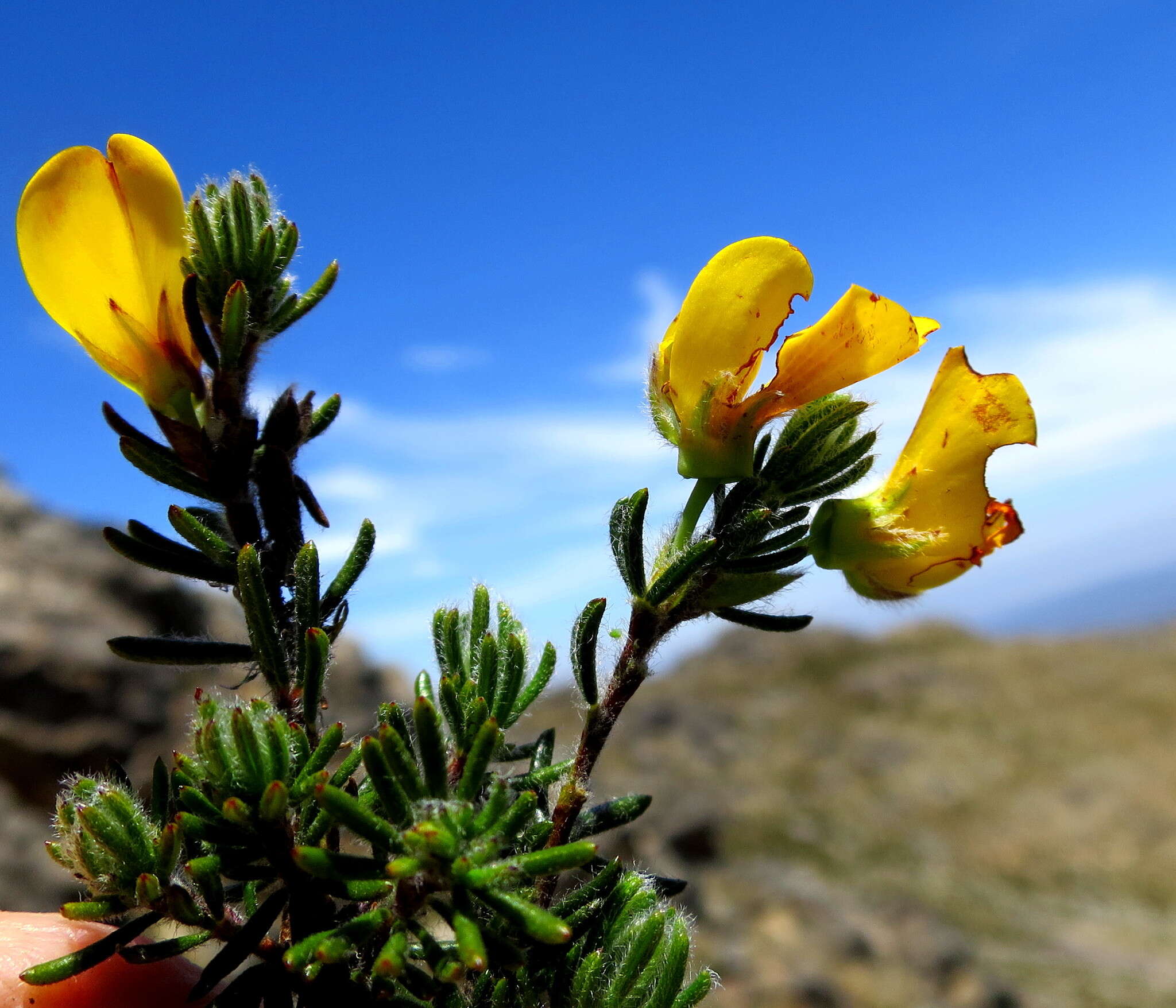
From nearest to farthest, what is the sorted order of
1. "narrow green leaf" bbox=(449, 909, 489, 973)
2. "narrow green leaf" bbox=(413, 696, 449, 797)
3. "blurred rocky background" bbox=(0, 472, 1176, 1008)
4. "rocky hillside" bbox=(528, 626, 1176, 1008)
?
"narrow green leaf" bbox=(449, 909, 489, 973) → "narrow green leaf" bbox=(413, 696, 449, 797) → "blurred rocky background" bbox=(0, 472, 1176, 1008) → "rocky hillside" bbox=(528, 626, 1176, 1008)

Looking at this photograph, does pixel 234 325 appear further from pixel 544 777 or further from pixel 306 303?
pixel 544 777

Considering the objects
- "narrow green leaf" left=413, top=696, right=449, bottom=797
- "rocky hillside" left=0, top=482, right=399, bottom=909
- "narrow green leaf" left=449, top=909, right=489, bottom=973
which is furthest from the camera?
"rocky hillside" left=0, top=482, right=399, bottom=909

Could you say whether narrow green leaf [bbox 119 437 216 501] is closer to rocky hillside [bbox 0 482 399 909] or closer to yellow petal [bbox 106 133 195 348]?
yellow petal [bbox 106 133 195 348]

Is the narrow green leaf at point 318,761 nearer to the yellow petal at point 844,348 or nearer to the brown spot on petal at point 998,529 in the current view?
the yellow petal at point 844,348

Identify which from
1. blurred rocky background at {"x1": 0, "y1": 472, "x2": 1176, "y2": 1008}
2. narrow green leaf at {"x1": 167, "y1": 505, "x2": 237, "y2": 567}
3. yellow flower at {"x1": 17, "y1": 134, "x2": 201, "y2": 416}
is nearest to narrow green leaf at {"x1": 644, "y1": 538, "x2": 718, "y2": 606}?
narrow green leaf at {"x1": 167, "y1": 505, "x2": 237, "y2": 567}

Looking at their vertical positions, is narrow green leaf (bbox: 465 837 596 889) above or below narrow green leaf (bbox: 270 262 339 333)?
below

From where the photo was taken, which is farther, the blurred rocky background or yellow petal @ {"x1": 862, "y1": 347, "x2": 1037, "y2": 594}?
the blurred rocky background
